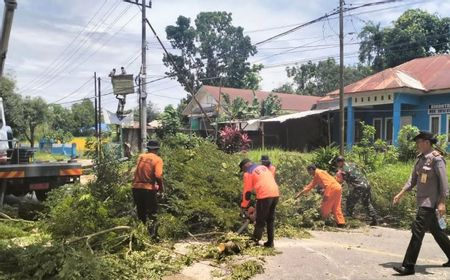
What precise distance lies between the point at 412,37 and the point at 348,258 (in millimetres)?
28787

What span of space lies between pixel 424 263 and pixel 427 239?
218 centimetres

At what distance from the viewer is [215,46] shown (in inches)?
2314

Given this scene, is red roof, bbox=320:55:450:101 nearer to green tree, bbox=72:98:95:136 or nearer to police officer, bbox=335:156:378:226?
police officer, bbox=335:156:378:226

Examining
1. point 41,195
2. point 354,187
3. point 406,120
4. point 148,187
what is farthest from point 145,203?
point 406,120

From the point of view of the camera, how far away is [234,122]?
2822 centimetres

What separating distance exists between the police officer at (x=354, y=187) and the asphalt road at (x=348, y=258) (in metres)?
1.21

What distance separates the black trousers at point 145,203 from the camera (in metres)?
8.03

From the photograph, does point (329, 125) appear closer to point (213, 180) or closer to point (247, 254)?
point (213, 180)

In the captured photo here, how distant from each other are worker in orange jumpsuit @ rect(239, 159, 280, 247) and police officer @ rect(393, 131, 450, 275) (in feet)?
6.65

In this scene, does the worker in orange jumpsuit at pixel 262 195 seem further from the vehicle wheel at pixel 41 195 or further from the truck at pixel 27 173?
the vehicle wheel at pixel 41 195

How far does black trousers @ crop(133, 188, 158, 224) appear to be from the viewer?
316 inches

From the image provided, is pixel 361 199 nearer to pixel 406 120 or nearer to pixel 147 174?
pixel 147 174

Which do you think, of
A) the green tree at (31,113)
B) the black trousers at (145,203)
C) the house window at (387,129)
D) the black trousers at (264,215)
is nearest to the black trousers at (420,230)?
the black trousers at (264,215)

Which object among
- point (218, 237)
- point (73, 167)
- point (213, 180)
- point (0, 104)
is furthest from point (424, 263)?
point (0, 104)
